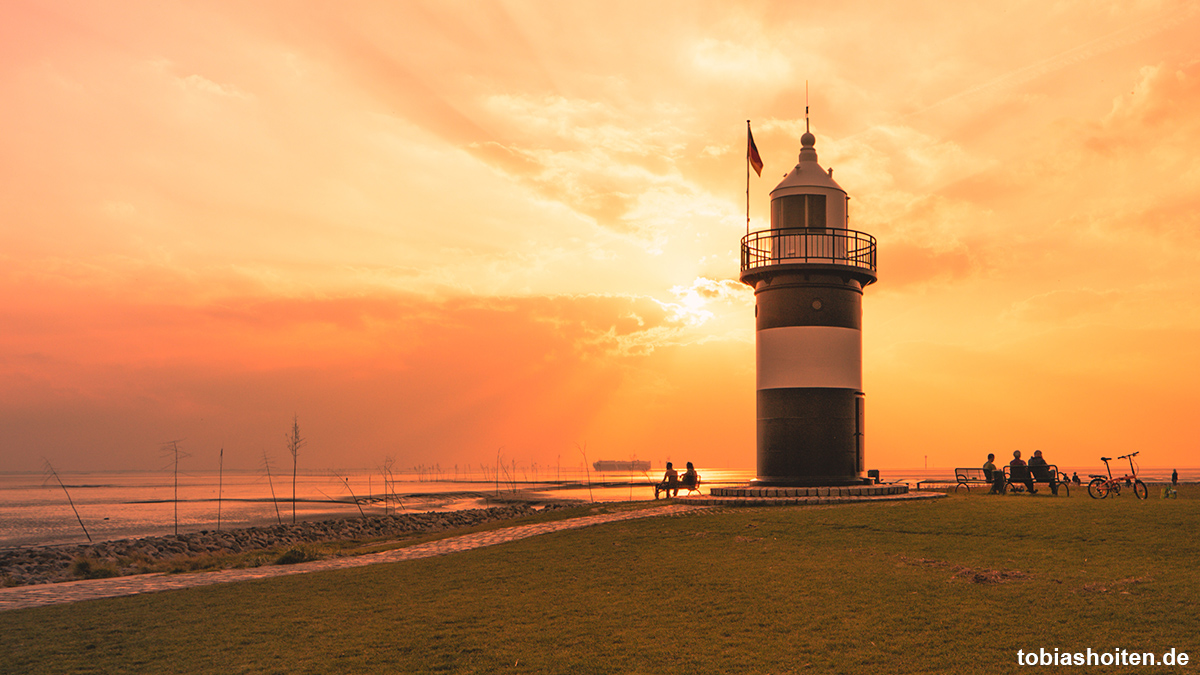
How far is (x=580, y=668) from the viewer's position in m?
8.44

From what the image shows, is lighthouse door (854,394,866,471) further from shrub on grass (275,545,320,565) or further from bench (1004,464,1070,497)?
shrub on grass (275,545,320,565)

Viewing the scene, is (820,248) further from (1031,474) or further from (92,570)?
(92,570)

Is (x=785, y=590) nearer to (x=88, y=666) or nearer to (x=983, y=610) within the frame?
(x=983, y=610)

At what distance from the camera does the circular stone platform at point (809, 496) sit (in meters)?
22.1

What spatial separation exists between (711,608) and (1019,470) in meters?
16.8

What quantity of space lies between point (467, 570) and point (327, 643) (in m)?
5.52

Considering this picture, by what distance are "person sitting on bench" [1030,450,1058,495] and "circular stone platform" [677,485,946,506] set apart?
2.95m

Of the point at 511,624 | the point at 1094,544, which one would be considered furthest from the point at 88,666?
the point at 1094,544

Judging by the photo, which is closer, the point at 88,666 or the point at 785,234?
the point at 88,666

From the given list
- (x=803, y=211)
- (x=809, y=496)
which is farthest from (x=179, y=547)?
(x=803, y=211)

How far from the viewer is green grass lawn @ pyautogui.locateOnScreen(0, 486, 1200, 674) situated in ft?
28.5

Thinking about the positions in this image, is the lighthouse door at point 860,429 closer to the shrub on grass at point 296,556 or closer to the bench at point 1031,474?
the bench at point 1031,474

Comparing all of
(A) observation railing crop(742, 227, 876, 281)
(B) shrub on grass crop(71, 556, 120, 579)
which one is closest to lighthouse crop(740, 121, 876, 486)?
(A) observation railing crop(742, 227, 876, 281)

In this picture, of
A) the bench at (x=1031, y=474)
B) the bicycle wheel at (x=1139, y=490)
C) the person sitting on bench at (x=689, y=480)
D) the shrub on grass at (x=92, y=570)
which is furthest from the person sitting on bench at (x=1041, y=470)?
the shrub on grass at (x=92, y=570)
